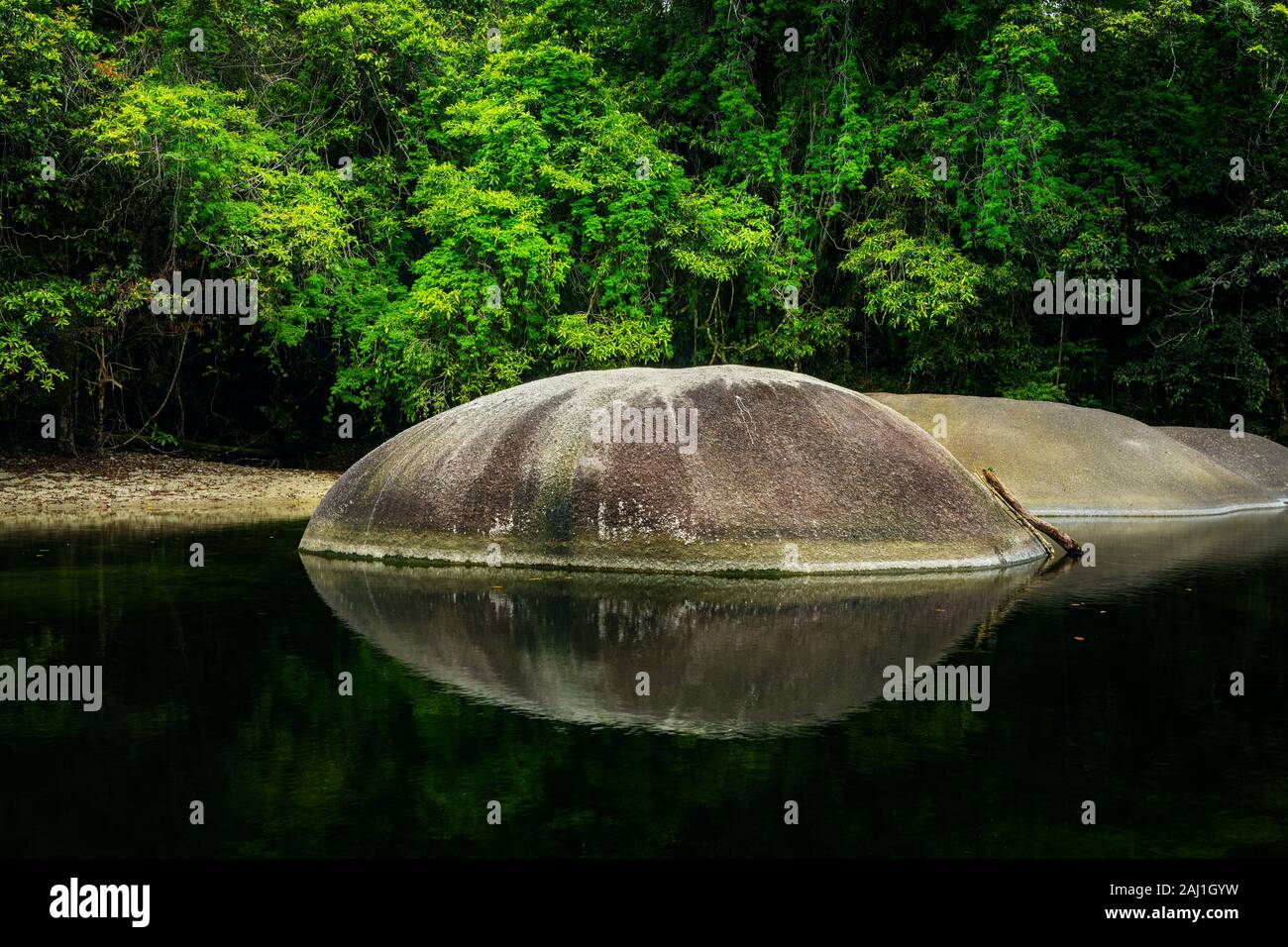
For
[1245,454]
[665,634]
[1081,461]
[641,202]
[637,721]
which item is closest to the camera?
[637,721]

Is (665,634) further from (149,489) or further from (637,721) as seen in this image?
(149,489)

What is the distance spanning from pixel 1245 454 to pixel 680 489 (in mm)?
13699

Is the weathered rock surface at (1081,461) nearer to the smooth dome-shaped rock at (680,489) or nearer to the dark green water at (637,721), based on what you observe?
the smooth dome-shaped rock at (680,489)

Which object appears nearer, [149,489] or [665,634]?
[665,634]

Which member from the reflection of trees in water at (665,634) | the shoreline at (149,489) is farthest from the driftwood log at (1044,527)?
the shoreline at (149,489)

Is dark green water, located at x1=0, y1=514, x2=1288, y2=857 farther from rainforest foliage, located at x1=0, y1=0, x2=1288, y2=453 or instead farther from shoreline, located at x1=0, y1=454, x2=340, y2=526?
rainforest foliage, located at x1=0, y1=0, x2=1288, y2=453

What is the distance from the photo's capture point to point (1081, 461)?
16.8 metres

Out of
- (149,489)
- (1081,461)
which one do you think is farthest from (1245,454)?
(149,489)

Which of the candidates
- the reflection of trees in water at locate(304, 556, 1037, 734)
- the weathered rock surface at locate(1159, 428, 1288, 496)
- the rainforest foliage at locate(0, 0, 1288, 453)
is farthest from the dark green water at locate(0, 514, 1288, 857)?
the rainforest foliage at locate(0, 0, 1288, 453)

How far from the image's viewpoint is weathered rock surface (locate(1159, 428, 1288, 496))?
63.6 feet

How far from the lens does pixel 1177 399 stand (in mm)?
23781

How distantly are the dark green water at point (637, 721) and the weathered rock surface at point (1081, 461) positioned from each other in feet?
21.5

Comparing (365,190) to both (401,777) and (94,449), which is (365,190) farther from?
(401,777)

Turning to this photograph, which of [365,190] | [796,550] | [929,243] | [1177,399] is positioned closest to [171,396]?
[365,190]
